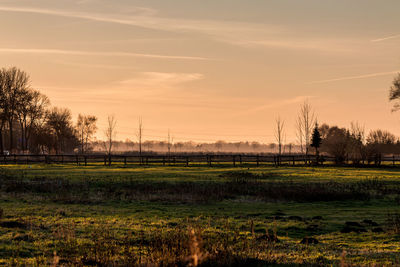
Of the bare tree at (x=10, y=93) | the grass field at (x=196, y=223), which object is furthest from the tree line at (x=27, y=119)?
the grass field at (x=196, y=223)

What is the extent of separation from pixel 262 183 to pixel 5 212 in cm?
1955

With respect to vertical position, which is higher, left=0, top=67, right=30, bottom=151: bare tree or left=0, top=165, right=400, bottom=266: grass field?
left=0, top=67, right=30, bottom=151: bare tree

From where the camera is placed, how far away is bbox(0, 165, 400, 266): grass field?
1104cm

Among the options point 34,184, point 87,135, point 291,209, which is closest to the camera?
point 291,209

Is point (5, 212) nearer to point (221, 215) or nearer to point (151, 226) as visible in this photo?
point (151, 226)

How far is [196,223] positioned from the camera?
16.5 metres

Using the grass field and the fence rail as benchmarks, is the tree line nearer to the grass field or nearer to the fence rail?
the fence rail

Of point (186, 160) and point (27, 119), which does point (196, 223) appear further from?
point (27, 119)

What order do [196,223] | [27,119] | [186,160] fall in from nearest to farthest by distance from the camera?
[196,223] → [186,160] → [27,119]

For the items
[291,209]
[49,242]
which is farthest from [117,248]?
[291,209]

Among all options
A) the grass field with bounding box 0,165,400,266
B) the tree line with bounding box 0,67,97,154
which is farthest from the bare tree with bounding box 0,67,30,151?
the grass field with bounding box 0,165,400,266

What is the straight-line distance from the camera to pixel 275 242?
13711mm

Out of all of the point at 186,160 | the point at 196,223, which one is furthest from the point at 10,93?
the point at 196,223

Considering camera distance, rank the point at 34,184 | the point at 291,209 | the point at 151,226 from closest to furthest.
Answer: the point at 151,226 < the point at 291,209 < the point at 34,184
